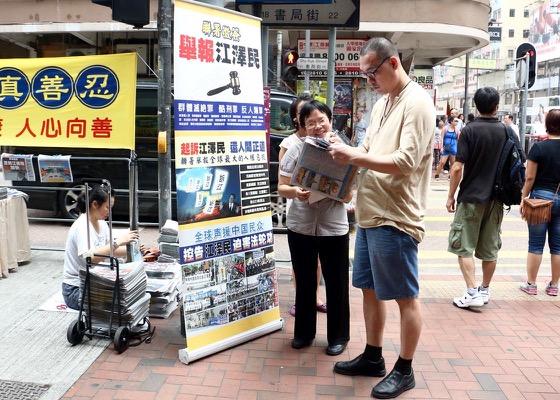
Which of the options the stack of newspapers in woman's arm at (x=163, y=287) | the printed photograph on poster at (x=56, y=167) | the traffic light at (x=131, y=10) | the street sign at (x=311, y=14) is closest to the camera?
the stack of newspapers in woman's arm at (x=163, y=287)

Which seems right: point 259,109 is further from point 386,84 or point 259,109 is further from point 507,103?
point 507,103

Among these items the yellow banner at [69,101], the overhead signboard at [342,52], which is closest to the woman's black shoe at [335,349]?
the yellow banner at [69,101]

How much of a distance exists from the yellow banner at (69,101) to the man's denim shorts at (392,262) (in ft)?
10.1

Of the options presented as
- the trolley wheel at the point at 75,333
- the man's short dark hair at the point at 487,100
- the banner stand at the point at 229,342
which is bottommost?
the banner stand at the point at 229,342

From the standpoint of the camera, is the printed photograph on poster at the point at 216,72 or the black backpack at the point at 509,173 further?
the black backpack at the point at 509,173

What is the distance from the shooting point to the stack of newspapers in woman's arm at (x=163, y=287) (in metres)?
4.44

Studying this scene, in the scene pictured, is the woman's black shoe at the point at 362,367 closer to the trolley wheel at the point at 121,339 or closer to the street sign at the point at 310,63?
the trolley wheel at the point at 121,339

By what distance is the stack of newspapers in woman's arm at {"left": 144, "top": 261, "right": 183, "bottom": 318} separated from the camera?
444cm

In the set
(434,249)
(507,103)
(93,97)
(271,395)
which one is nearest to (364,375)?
(271,395)

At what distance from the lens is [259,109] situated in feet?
13.7

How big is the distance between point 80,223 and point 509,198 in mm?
3459

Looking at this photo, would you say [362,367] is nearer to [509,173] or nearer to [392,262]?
[392,262]

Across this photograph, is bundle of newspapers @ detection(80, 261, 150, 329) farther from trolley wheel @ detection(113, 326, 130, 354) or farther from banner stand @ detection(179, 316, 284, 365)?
Answer: banner stand @ detection(179, 316, 284, 365)

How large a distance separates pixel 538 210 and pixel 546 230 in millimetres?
257
